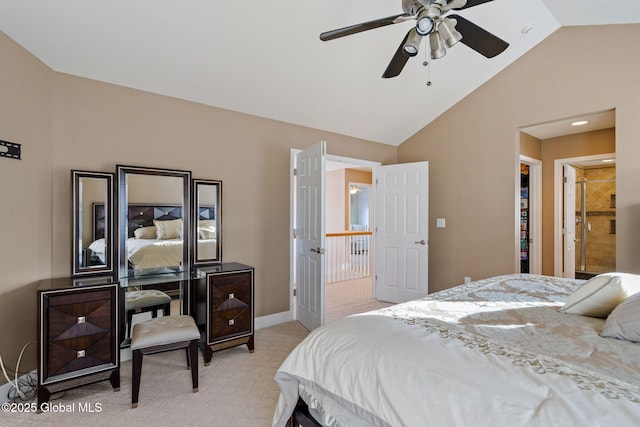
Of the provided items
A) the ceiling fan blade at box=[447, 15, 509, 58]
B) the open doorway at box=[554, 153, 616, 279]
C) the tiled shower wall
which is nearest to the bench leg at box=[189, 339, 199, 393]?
the ceiling fan blade at box=[447, 15, 509, 58]

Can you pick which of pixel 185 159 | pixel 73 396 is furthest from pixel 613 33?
pixel 73 396

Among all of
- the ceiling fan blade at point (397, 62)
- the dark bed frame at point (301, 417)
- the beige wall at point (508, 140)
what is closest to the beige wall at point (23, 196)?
the dark bed frame at point (301, 417)

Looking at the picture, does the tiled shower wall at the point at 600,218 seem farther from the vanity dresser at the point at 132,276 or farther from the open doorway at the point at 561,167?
the vanity dresser at the point at 132,276

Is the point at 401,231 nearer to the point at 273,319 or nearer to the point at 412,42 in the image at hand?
the point at 273,319

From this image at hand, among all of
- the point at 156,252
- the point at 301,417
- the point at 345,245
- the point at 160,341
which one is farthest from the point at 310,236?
the point at 345,245

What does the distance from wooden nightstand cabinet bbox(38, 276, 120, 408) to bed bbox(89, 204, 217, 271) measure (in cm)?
44

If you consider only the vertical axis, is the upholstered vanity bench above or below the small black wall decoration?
below

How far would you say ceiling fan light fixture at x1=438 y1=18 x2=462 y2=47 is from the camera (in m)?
1.73

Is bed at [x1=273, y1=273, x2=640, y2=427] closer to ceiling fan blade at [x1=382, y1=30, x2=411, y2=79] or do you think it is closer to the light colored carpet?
the light colored carpet

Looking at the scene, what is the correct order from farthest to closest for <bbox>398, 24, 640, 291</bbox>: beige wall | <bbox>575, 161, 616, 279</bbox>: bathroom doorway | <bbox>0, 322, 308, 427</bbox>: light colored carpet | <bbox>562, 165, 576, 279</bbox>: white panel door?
1. <bbox>575, 161, 616, 279</bbox>: bathroom doorway
2. <bbox>562, 165, 576, 279</bbox>: white panel door
3. <bbox>398, 24, 640, 291</bbox>: beige wall
4. <bbox>0, 322, 308, 427</bbox>: light colored carpet

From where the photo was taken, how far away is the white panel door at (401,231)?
4.34m

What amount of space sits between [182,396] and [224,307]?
74cm

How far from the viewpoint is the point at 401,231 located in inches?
178

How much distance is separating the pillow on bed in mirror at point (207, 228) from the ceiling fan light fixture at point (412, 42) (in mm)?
2311
